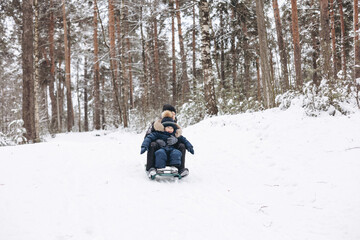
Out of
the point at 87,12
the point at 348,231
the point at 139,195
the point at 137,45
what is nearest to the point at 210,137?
the point at 139,195

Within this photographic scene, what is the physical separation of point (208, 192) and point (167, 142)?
135cm

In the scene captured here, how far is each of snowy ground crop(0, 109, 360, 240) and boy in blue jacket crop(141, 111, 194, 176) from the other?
416mm

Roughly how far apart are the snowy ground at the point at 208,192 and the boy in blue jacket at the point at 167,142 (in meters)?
0.42

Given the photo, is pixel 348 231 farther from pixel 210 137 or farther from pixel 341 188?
pixel 210 137

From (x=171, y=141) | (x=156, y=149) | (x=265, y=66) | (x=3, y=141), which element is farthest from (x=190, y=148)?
(x=3, y=141)

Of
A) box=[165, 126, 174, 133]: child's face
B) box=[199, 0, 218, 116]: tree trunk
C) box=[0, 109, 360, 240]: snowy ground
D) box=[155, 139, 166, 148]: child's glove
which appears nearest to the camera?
box=[0, 109, 360, 240]: snowy ground

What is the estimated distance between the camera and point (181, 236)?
2.54 m

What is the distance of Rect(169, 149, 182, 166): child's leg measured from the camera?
450cm

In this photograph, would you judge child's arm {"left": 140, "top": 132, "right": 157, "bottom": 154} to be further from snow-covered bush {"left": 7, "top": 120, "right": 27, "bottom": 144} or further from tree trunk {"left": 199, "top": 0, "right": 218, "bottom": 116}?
snow-covered bush {"left": 7, "top": 120, "right": 27, "bottom": 144}

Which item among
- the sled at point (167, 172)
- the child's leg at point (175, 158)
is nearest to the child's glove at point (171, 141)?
the child's leg at point (175, 158)

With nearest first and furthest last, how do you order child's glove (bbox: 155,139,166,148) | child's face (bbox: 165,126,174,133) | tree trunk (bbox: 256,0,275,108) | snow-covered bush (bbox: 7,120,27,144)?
child's glove (bbox: 155,139,166,148) → child's face (bbox: 165,126,174,133) → tree trunk (bbox: 256,0,275,108) → snow-covered bush (bbox: 7,120,27,144)

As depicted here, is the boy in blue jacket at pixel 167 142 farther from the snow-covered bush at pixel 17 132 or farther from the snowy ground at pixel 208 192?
the snow-covered bush at pixel 17 132

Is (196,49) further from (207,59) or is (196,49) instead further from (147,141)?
(147,141)

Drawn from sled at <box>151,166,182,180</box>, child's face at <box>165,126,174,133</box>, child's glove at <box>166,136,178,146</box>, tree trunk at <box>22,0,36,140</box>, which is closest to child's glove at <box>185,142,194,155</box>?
child's glove at <box>166,136,178,146</box>
